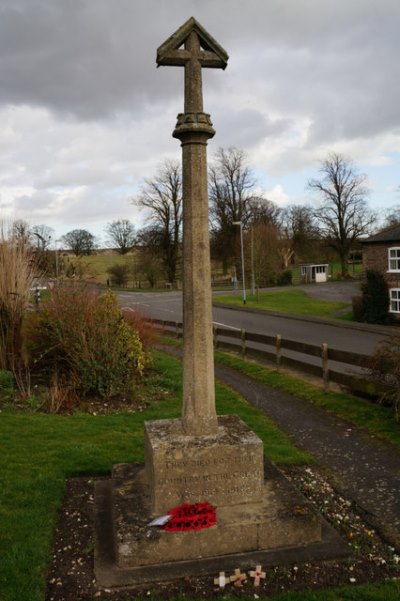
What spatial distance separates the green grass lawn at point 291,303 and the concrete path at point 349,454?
23159 mm

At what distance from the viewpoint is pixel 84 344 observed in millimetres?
9961

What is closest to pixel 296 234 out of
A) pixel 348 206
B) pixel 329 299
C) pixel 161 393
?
pixel 348 206

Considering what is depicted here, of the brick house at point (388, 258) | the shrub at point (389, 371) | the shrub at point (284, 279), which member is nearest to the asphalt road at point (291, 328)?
the brick house at point (388, 258)

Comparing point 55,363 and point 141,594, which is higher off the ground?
point 55,363

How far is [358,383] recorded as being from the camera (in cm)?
919

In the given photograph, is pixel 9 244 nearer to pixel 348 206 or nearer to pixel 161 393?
pixel 161 393

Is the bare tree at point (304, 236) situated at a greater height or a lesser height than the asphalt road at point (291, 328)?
greater

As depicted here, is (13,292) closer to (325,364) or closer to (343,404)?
(325,364)

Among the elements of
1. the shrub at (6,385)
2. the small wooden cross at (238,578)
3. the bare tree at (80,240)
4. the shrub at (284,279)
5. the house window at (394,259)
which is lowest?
the small wooden cross at (238,578)

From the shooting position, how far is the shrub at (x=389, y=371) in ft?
26.6

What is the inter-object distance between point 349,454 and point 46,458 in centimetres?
415

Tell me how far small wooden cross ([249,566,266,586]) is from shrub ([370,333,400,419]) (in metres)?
4.58

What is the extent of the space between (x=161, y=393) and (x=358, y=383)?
13.4ft

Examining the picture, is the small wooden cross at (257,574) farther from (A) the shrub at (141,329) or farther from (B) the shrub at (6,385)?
(A) the shrub at (141,329)
